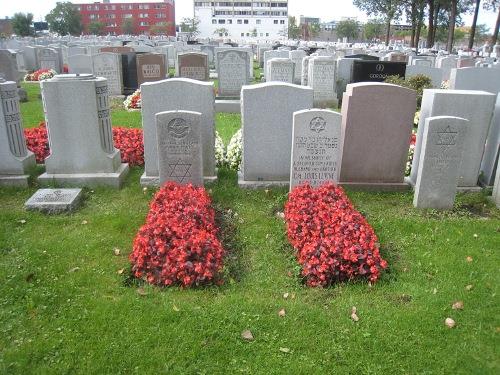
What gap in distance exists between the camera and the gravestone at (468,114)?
A: 6621 millimetres

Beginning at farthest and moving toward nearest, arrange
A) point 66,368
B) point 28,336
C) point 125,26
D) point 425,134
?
point 125,26 → point 425,134 → point 28,336 → point 66,368

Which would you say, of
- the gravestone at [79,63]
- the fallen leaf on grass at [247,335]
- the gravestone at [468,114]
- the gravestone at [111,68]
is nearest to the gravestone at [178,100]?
the gravestone at [468,114]

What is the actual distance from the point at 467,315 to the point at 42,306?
397 cm

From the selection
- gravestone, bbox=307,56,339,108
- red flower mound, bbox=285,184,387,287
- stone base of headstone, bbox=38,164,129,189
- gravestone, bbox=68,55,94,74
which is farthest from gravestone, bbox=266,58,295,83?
red flower mound, bbox=285,184,387,287

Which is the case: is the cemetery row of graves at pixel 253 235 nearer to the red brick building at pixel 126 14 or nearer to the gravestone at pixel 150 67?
the gravestone at pixel 150 67

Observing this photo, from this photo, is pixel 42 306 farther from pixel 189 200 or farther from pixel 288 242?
pixel 288 242

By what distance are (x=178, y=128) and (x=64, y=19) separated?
342ft

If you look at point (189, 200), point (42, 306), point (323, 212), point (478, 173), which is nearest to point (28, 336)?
point (42, 306)

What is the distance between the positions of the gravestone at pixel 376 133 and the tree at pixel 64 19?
336 feet

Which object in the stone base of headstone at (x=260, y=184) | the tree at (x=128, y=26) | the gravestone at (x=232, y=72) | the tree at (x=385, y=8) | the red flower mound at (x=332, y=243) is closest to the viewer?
the red flower mound at (x=332, y=243)

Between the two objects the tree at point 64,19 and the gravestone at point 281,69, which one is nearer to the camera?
the gravestone at point 281,69

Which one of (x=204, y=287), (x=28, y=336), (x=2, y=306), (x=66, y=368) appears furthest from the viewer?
(x=204, y=287)

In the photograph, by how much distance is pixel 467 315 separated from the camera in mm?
4062

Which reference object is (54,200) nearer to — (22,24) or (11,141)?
(11,141)
